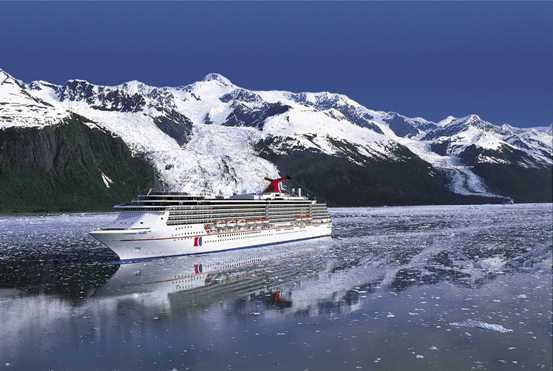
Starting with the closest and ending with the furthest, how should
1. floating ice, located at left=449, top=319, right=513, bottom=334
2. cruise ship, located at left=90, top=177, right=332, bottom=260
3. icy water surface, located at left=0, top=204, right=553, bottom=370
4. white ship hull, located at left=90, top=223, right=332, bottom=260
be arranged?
icy water surface, located at left=0, top=204, right=553, bottom=370 → floating ice, located at left=449, top=319, right=513, bottom=334 → white ship hull, located at left=90, top=223, right=332, bottom=260 → cruise ship, located at left=90, top=177, right=332, bottom=260

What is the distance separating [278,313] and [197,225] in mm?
48103

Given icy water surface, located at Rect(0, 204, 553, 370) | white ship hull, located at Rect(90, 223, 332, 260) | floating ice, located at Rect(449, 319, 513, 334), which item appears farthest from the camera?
white ship hull, located at Rect(90, 223, 332, 260)

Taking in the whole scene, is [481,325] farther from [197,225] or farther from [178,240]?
[197,225]

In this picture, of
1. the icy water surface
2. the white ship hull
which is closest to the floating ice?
the icy water surface

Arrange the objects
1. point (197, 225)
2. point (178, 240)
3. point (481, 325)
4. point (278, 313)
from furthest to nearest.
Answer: point (197, 225) < point (178, 240) < point (278, 313) < point (481, 325)

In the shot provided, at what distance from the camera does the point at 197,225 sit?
304 feet

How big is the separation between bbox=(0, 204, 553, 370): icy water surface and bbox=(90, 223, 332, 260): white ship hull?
9.14 ft

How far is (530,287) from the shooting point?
189ft

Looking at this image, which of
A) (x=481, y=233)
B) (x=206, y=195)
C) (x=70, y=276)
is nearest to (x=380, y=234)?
(x=481, y=233)

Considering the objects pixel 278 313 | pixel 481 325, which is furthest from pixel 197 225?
pixel 481 325

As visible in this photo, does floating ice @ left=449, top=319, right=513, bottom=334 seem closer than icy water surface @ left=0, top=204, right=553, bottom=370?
No

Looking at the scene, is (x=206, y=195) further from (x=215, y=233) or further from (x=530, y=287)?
(x=530, y=287)

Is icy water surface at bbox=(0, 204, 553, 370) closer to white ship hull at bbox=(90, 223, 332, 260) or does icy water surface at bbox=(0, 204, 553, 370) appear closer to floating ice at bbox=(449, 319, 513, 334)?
floating ice at bbox=(449, 319, 513, 334)

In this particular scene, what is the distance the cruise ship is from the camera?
271 ft
